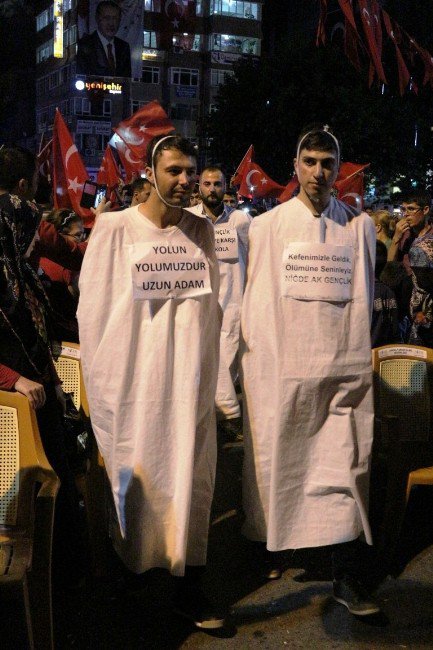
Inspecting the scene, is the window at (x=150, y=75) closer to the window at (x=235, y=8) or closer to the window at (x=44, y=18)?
the window at (x=235, y=8)

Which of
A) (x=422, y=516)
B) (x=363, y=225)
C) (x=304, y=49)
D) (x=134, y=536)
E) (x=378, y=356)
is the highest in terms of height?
(x=304, y=49)

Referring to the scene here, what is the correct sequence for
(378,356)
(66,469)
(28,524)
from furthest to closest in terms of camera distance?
(378,356) → (66,469) → (28,524)

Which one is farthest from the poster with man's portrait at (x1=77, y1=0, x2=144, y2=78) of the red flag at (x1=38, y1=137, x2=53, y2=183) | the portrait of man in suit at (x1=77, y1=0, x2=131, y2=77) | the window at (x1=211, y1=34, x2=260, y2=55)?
the window at (x1=211, y1=34, x2=260, y2=55)

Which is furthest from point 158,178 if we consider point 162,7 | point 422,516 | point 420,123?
point 162,7

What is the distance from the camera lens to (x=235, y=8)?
2776 inches

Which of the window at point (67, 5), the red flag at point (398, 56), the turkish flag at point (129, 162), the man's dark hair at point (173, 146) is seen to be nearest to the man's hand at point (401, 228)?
the red flag at point (398, 56)

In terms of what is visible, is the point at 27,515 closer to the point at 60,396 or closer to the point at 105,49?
the point at 60,396

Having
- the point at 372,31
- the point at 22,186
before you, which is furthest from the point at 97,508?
the point at 372,31

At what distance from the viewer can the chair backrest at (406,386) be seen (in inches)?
188

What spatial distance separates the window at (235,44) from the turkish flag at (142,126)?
60651 millimetres

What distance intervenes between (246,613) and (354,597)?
0.50 m

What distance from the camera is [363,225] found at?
3.98 meters

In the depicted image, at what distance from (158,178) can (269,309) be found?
85 centimetres

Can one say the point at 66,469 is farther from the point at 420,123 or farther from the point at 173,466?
the point at 420,123
